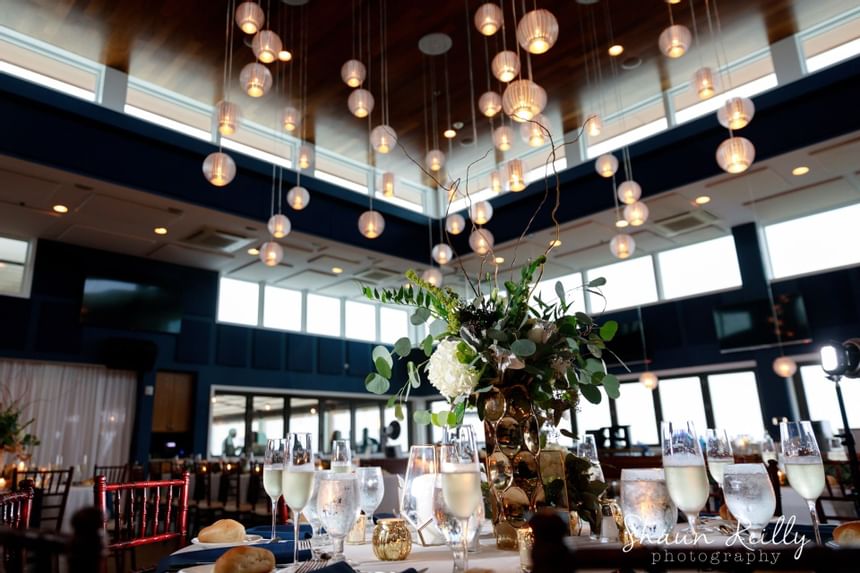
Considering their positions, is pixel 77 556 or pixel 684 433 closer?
pixel 77 556

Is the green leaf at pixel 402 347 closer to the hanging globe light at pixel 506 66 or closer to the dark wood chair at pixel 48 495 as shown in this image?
the hanging globe light at pixel 506 66

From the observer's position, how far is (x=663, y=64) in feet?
24.3

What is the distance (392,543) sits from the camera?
134 centimetres

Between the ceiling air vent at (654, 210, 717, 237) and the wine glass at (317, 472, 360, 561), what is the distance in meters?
8.43

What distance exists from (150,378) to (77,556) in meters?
9.90

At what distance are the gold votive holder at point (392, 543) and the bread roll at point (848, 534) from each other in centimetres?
95

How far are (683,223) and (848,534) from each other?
27.7 ft

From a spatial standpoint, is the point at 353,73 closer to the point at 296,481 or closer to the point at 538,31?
the point at 538,31

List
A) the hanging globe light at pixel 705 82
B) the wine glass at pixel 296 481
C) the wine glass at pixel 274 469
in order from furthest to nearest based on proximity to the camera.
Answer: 1. the hanging globe light at pixel 705 82
2. the wine glass at pixel 274 469
3. the wine glass at pixel 296 481

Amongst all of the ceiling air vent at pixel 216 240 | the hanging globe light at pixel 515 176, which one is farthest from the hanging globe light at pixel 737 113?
the ceiling air vent at pixel 216 240

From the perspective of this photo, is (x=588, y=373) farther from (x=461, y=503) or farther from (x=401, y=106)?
(x=401, y=106)

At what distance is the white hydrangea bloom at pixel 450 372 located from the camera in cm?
136

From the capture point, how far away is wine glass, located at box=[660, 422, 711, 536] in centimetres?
108

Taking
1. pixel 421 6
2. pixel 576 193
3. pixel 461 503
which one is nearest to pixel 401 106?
pixel 421 6
